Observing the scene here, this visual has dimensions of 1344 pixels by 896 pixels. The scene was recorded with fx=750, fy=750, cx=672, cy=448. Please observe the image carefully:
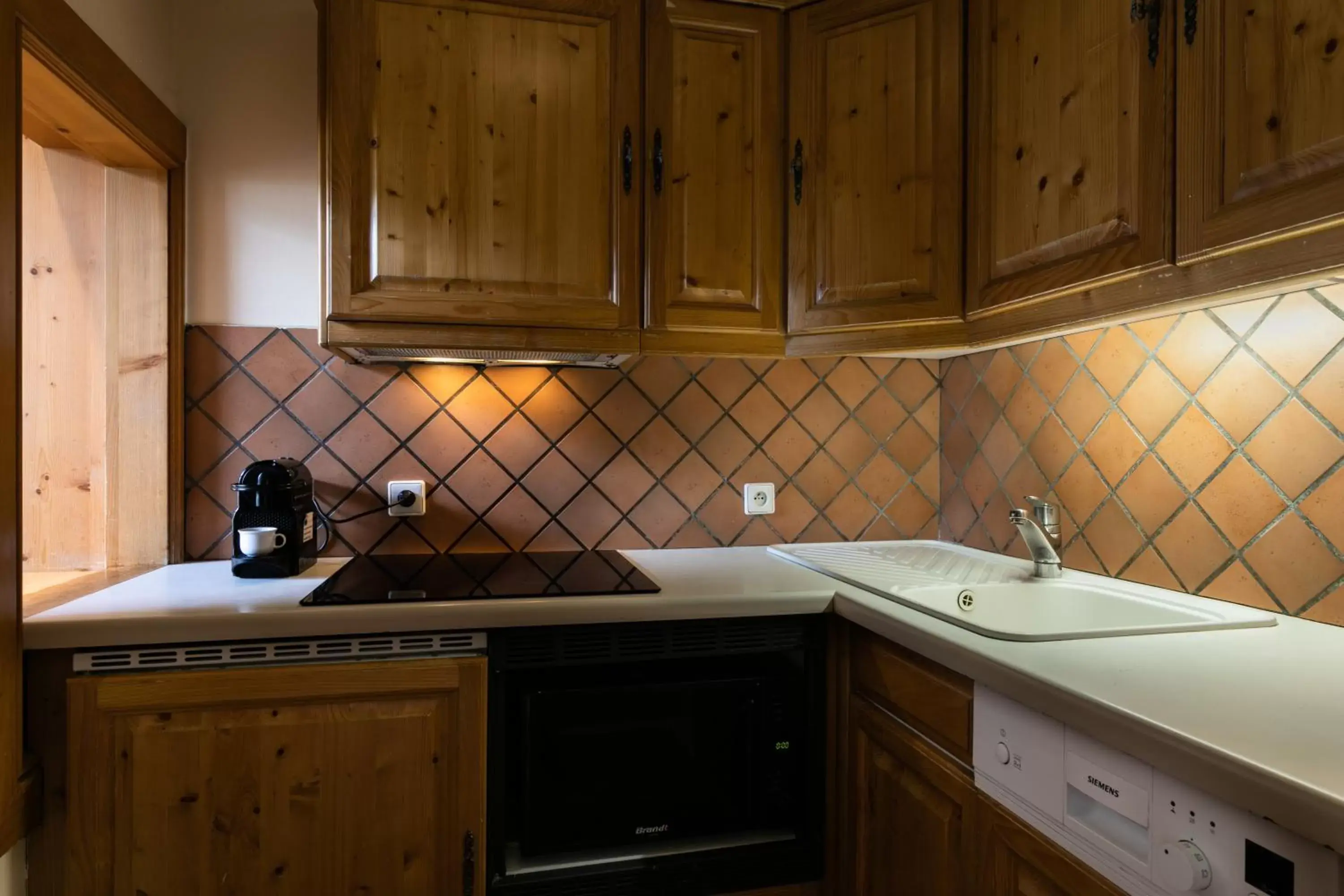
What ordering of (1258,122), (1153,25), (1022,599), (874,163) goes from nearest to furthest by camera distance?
(1258,122), (1153,25), (1022,599), (874,163)

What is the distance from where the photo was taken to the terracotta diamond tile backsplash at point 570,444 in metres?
1.83

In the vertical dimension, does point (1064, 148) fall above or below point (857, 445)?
above

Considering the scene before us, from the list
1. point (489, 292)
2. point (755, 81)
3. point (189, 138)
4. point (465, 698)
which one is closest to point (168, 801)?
point (465, 698)

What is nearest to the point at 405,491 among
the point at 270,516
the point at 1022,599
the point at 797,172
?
the point at 270,516

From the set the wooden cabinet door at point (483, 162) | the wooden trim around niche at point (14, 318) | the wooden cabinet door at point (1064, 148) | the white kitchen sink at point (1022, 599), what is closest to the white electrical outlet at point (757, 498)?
the white kitchen sink at point (1022, 599)

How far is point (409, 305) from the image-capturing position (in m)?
1.58

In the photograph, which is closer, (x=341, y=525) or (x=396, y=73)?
(x=396, y=73)

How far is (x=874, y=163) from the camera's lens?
5.45 feet

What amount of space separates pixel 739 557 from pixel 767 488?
0.26 m

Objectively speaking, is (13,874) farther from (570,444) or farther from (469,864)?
(570,444)

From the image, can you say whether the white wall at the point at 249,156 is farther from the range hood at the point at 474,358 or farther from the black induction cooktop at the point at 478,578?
the black induction cooktop at the point at 478,578

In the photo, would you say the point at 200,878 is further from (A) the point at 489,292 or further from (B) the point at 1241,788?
(B) the point at 1241,788

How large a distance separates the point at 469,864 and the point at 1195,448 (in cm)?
154

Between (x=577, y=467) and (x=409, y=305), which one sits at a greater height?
(x=409, y=305)
